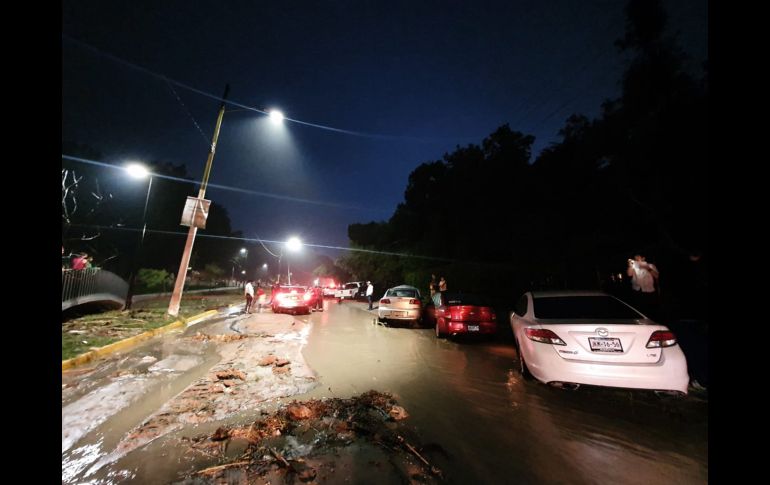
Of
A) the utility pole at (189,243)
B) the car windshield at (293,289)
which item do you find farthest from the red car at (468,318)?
the utility pole at (189,243)

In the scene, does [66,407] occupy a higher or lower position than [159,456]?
lower

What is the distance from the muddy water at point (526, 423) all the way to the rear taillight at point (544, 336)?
0.92m

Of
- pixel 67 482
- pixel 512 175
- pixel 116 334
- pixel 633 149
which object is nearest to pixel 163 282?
pixel 116 334

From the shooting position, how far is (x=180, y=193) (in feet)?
135

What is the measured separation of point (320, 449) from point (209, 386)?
2.97m

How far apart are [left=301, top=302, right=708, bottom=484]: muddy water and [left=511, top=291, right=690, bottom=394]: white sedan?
19.1 inches

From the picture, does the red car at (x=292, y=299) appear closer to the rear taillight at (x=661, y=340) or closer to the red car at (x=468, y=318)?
the red car at (x=468, y=318)

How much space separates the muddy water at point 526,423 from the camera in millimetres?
3164

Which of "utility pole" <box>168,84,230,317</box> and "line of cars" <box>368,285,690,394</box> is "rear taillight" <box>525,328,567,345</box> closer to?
"line of cars" <box>368,285,690,394</box>

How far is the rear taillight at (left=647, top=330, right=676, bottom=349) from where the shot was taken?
4398 mm

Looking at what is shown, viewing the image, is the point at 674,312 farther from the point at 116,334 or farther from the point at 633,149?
the point at 116,334

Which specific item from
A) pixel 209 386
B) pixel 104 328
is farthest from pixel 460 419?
Answer: pixel 104 328

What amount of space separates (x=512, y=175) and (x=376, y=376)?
20.8 meters

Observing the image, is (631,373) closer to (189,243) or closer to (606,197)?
(606,197)
